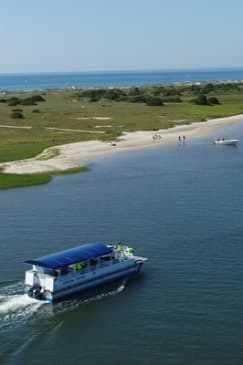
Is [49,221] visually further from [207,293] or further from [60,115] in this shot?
[60,115]

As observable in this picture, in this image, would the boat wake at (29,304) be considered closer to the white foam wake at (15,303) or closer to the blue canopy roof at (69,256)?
the white foam wake at (15,303)

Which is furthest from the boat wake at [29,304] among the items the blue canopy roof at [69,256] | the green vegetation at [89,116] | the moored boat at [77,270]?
the green vegetation at [89,116]

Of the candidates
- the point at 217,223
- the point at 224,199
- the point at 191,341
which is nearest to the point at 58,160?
the point at 224,199

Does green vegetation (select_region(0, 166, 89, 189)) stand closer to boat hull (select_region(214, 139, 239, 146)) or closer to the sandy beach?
the sandy beach

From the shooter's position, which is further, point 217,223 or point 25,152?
point 25,152

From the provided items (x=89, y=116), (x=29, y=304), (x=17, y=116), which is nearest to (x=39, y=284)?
(x=29, y=304)

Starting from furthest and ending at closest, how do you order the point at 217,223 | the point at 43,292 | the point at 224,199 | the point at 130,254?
the point at 224,199 < the point at 217,223 < the point at 130,254 < the point at 43,292
